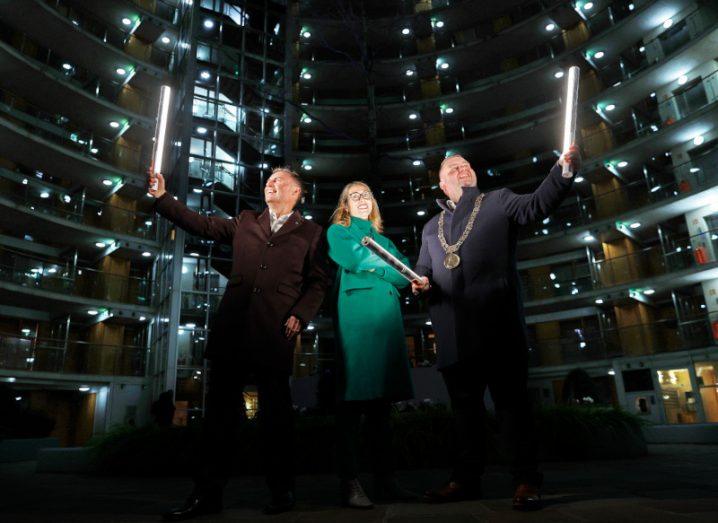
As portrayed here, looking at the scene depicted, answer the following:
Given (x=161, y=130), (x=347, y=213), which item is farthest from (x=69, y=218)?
(x=161, y=130)

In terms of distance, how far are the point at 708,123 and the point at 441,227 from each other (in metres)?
21.2

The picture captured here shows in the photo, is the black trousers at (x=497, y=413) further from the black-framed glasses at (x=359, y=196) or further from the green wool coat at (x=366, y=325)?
the black-framed glasses at (x=359, y=196)

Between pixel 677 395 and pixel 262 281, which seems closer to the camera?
pixel 262 281

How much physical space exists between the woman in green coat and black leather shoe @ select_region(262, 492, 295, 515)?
0.36 metres

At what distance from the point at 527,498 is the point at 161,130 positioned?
281cm

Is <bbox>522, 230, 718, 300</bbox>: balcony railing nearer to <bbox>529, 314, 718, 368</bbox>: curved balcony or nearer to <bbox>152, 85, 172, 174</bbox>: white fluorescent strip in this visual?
<bbox>529, 314, 718, 368</bbox>: curved balcony

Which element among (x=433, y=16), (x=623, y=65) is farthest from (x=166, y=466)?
(x=433, y=16)

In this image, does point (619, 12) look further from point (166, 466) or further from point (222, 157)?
point (166, 466)

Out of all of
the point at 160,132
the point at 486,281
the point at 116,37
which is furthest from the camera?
the point at 116,37

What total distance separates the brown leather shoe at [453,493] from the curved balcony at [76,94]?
76.5 ft

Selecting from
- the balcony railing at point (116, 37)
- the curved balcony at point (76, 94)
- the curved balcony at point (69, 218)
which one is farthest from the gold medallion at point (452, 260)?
the balcony railing at point (116, 37)

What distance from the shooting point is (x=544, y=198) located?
3.10 m

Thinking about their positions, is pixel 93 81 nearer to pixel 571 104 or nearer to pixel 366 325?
pixel 366 325

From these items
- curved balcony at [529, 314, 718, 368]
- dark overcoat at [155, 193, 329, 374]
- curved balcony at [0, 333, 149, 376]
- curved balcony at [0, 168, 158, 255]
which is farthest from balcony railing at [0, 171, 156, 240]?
dark overcoat at [155, 193, 329, 374]
